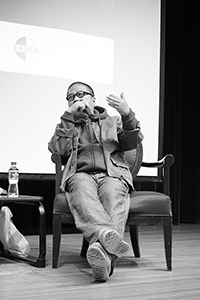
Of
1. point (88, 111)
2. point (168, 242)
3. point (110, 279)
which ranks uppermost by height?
point (88, 111)

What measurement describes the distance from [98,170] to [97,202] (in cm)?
32

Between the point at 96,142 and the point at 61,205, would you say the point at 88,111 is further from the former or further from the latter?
the point at 61,205

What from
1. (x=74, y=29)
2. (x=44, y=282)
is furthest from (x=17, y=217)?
(x=44, y=282)

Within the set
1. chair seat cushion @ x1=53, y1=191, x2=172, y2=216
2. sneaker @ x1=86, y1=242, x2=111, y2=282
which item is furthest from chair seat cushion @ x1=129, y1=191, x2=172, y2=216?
sneaker @ x1=86, y1=242, x2=111, y2=282

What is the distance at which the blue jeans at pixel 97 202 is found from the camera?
211 cm

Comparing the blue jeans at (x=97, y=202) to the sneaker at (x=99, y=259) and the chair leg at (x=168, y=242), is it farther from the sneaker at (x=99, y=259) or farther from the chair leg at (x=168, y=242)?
the chair leg at (x=168, y=242)

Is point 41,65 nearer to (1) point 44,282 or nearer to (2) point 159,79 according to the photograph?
(2) point 159,79

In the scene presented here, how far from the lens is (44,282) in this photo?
81.2 inches

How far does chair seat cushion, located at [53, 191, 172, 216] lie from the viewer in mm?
2350

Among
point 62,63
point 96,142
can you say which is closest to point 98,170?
point 96,142

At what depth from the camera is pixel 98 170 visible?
98.7 inches

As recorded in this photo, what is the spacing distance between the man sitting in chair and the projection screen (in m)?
1.01

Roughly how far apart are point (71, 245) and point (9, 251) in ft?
2.23

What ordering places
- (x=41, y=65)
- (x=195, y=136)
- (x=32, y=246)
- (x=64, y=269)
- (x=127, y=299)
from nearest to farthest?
(x=127, y=299)
(x=64, y=269)
(x=32, y=246)
(x=41, y=65)
(x=195, y=136)
